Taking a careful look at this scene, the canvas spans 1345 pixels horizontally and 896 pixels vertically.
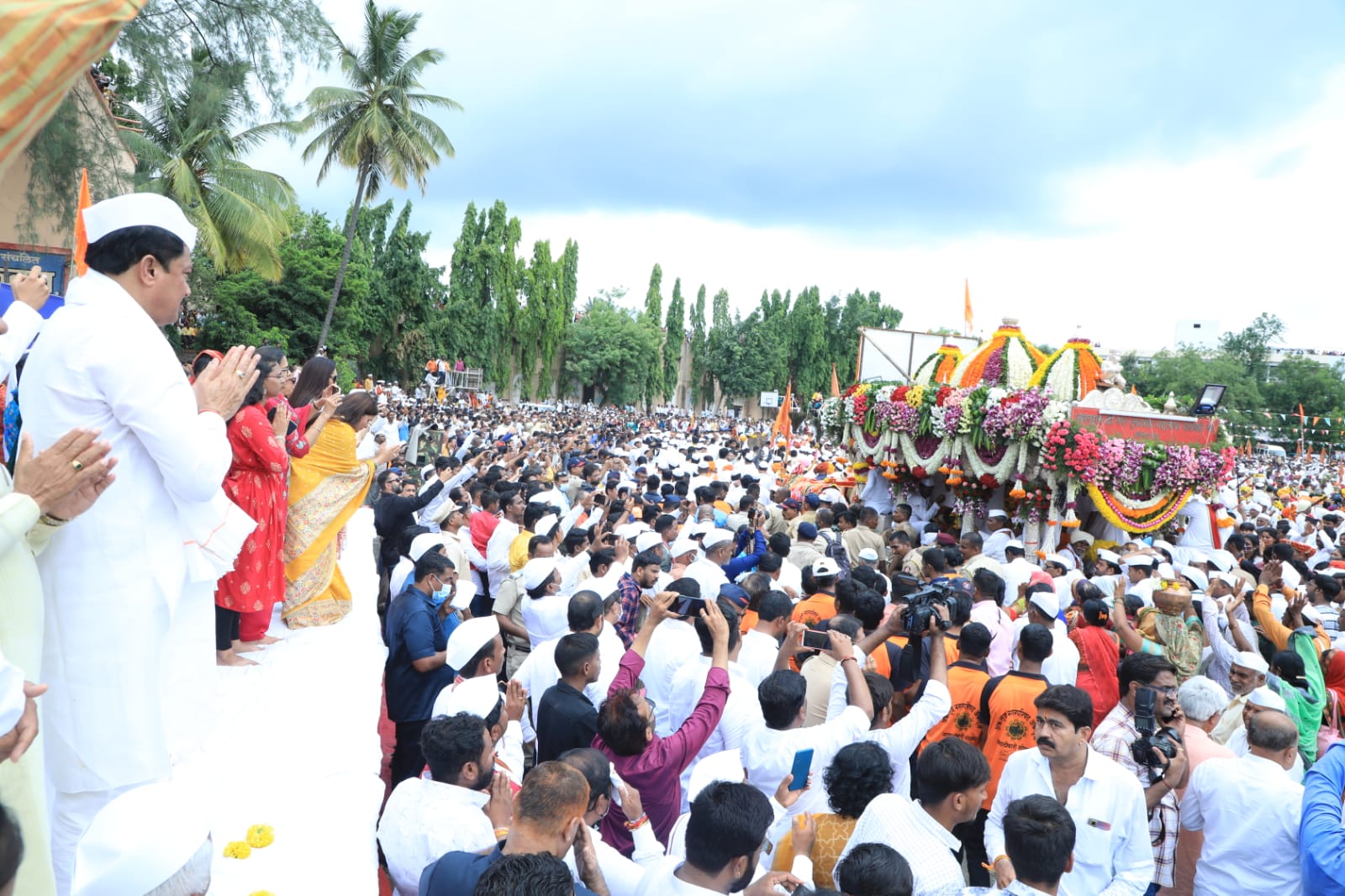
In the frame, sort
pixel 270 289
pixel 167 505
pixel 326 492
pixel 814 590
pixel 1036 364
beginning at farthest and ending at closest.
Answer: pixel 270 289
pixel 1036 364
pixel 814 590
pixel 326 492
pixel 167 505

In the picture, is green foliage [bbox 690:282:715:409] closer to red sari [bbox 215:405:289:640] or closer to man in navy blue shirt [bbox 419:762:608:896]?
red sari [bbox 215:405:289:640]

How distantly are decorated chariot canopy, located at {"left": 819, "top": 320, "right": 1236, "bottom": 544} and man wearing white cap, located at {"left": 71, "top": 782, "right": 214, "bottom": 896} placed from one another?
9905mm

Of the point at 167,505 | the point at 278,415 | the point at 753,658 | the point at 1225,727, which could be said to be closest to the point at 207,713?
the point at 167,505

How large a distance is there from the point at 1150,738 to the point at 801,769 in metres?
1.56

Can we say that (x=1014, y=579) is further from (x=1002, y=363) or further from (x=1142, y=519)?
(x=1002, y=363)

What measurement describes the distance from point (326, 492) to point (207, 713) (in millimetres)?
2863

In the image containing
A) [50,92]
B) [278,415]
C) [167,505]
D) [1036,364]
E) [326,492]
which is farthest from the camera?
[1036,364]

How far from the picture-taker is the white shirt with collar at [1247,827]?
3416mm

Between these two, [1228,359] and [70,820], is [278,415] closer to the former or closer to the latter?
[70,820]

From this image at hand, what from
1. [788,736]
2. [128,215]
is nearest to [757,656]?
[788,736]

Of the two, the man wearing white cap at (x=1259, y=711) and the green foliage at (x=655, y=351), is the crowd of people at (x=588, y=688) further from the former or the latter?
the green foliage at (x=655, y=351)

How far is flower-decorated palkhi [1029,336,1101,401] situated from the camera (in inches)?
471

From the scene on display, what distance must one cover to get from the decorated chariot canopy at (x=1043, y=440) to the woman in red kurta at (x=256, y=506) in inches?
333

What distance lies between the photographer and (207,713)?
2.77m
